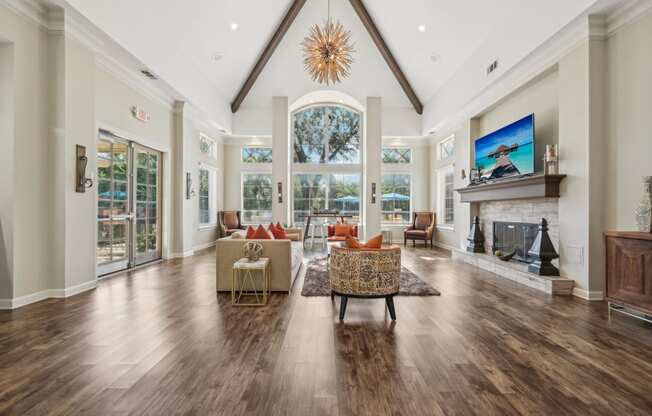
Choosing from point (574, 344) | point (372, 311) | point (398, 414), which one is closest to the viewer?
point (398, 414)

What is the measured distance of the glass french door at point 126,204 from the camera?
5.32 m

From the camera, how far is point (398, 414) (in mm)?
1812

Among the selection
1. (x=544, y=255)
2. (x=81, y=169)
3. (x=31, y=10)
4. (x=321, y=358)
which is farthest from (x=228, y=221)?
(x=321, y=358)

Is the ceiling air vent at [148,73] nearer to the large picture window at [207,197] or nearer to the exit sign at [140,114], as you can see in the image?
the exit sign at [140,114]

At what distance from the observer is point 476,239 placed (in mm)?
6902

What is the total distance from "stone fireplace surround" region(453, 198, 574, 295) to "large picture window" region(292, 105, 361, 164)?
4479mm

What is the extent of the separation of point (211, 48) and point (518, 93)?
233 inches

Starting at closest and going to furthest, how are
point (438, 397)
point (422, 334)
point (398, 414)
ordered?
point (398, 414), point (438, 397), point (422, 334)

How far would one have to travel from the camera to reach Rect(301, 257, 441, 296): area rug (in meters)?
4.35

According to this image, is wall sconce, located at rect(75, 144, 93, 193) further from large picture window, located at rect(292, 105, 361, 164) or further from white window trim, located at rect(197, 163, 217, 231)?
large picture window, located at rect(292, 105, 361, 164)

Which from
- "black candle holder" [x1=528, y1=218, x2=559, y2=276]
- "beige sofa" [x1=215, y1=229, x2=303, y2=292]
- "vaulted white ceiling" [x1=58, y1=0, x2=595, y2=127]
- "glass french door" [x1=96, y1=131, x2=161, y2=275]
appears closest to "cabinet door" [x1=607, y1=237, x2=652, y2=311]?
"black candle holder" [x1=528, y1=218, x2=559, y2=276]

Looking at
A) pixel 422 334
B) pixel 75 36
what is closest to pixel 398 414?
pixel 422 334

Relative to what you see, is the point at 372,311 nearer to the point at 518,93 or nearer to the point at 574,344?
the point at 574,344

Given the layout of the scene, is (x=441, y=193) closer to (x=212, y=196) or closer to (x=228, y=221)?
(x=228, y=221)
